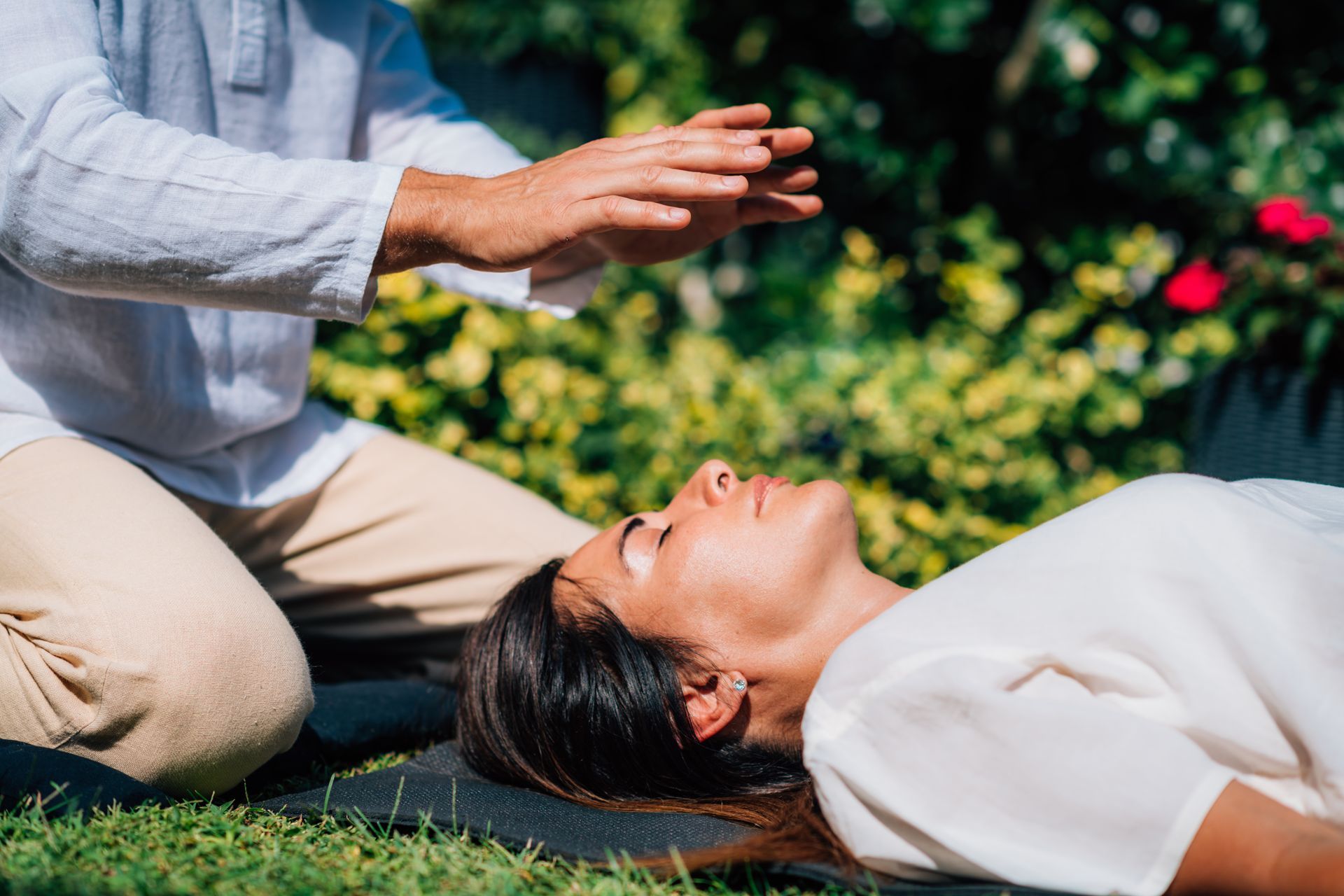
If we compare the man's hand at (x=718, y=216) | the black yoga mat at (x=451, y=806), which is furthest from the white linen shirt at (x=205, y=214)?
the black yoga mat at (x=451, y=806)

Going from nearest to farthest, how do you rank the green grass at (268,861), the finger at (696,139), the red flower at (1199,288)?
the green grass at (268,861)
the finger at (696,139)
the red flower at (1199,288)

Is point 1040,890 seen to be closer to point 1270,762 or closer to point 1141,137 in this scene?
point 1270,762

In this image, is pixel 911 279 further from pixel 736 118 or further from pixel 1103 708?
pixel 1103 708

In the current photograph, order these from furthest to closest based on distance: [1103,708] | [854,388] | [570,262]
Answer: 1. [854,388]
2. [570,262]
3. [1103,708]

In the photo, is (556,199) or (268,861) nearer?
(268,861)

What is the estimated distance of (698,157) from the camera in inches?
64.7

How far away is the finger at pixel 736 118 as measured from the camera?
2031 mm

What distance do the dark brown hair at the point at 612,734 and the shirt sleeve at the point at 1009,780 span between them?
272mm

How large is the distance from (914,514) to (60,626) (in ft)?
7.73

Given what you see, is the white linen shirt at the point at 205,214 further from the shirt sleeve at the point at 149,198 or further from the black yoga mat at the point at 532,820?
the black yoga mat at the point at 532,820

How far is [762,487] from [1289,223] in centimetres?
243

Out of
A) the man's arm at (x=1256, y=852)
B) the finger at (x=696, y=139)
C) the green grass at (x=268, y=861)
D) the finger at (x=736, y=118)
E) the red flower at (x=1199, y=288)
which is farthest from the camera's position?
the red flower at (x=1199, y=288)

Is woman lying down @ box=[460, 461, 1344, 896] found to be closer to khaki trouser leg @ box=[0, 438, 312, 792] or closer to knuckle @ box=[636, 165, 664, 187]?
knuckle @ box=[636, 165, 664, 187]

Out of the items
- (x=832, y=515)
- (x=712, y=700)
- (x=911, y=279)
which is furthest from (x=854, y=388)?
(x=712, y=700)
